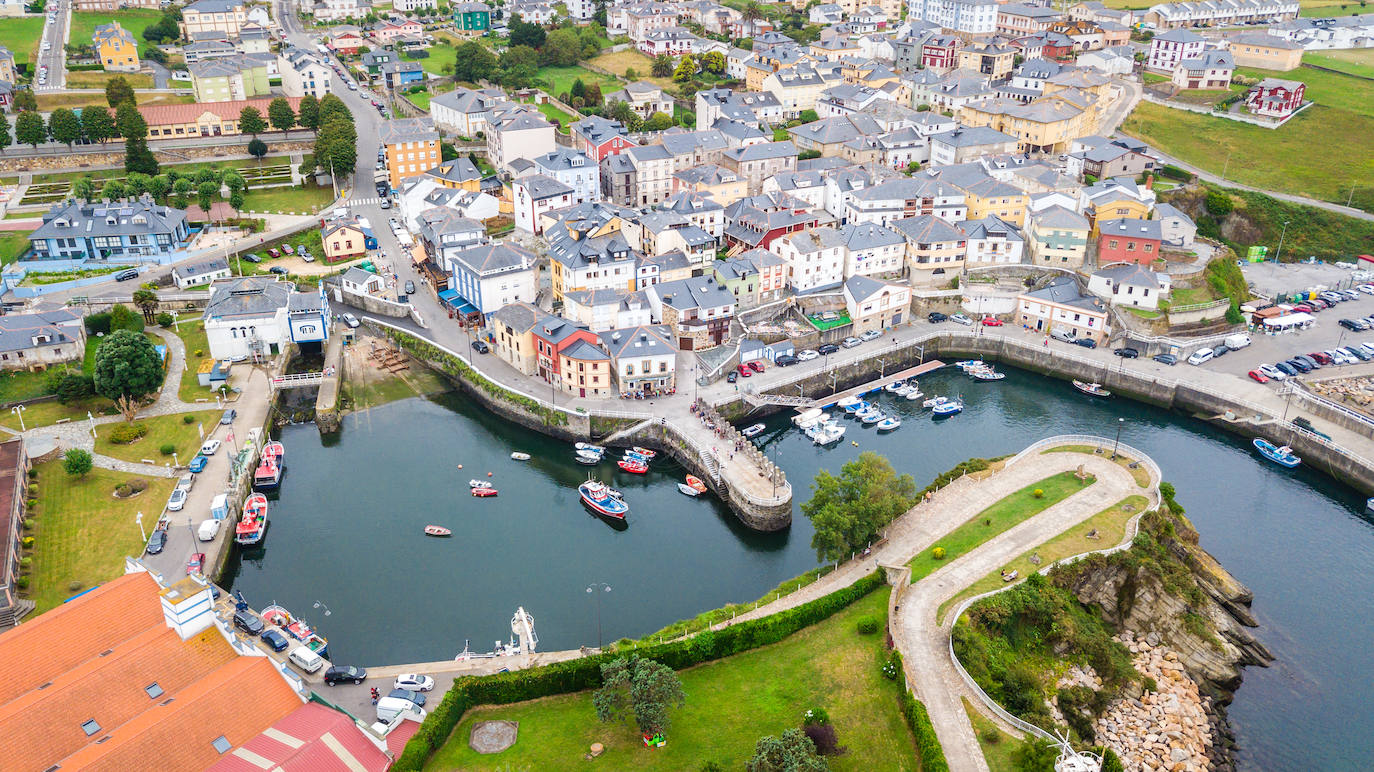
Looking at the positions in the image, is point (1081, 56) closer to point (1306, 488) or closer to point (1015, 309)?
point (1015, 309)

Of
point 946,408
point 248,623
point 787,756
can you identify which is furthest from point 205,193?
point 787,756

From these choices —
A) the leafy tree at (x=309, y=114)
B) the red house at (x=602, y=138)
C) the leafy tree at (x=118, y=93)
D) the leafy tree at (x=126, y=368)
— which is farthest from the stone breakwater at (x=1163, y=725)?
the leafy tree at (x=118, y=93)

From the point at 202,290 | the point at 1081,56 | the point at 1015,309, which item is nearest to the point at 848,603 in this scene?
the point at 1015,309

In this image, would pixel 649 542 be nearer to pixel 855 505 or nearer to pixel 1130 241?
pixel 855 505

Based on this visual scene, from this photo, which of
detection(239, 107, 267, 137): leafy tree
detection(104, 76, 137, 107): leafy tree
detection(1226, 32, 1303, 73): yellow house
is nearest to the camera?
detection(239, 107, 267, 137): leafy tree

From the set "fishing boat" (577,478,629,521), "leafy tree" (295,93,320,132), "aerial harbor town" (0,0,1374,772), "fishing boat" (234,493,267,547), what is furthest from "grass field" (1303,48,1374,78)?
"fishing boat" (234,493,267,547)

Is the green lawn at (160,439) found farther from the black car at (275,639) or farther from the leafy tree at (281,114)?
the leafy tree at (281,114)

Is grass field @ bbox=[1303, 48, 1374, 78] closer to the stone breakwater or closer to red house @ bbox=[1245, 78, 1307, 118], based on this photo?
red house @ bbox=[1245, 78, 1307, 118]

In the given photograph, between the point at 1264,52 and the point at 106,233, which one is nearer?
the point at 106,233
